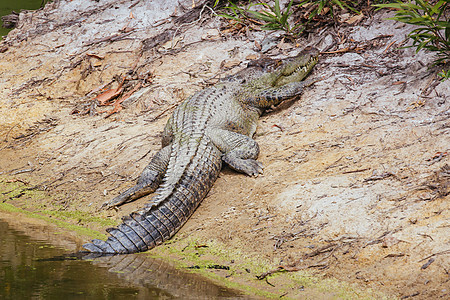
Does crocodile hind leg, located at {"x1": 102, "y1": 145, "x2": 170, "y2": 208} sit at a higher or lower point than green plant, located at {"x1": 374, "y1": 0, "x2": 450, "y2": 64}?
lower

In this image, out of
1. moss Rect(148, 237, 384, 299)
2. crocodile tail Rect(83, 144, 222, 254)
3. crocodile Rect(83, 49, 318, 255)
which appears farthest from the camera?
crocodile Rect(83, 49, 318, 255)

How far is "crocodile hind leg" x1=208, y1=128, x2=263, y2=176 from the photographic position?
4516 millimetres

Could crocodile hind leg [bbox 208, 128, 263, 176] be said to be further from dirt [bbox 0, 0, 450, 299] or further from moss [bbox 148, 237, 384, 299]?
moss [bbox 148, 237, 384, 299]

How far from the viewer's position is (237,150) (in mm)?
4719

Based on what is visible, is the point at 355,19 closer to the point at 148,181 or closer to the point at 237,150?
the point at 237,150

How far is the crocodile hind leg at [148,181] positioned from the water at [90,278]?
940 mm

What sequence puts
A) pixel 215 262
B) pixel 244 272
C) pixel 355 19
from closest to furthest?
1. pixel 244 272
2. pixel 215 262
3. pixel 355 19

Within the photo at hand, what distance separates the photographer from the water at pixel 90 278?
8.97 feet

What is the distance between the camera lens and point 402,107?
4.80 meters

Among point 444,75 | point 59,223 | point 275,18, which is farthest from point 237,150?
point 275,18

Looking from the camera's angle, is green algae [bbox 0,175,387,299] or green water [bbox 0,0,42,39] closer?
green algae [bbox 0,175,387,299]

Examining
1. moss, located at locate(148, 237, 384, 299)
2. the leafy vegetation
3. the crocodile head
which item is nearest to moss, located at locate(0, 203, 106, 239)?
moss, located at locate(148, 237, 384, 299)

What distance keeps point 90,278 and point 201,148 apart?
1967 mm

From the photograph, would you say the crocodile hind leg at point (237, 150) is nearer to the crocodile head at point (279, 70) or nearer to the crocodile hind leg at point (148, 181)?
the crocodile hind leg at point (148, 181)
